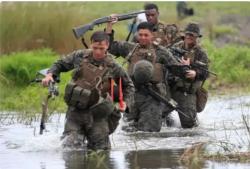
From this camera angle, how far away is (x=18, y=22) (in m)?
23.5

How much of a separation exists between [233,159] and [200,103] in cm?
510

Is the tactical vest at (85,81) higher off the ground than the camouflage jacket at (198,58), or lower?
lower

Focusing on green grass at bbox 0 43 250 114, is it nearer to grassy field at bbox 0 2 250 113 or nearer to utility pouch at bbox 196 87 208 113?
grassy field at bbox 0 2 250 113

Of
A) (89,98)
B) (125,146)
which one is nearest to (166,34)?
(125,146)

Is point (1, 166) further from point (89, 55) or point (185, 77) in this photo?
point (185, 77)

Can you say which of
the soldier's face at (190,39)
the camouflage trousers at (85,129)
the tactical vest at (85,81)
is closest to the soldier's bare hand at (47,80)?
the tactical vest at (85,81)

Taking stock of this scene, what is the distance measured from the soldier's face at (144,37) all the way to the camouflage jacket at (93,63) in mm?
1898

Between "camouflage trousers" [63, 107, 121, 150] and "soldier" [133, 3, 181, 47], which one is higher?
"soldier" [133, 3, 181, 47]

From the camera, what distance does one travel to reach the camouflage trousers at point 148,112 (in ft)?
47.8

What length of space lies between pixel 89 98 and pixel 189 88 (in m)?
3.88

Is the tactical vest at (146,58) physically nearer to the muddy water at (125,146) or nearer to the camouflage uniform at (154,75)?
the camouflage uniform at (154,75)

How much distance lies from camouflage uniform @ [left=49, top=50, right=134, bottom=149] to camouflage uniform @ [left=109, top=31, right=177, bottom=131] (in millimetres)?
2161

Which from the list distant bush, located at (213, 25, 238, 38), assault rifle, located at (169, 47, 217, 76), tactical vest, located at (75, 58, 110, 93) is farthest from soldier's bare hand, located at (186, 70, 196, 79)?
distant bush, located at (213, 25, 238, 38)

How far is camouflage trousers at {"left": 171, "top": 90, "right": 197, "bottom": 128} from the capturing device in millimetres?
15555
